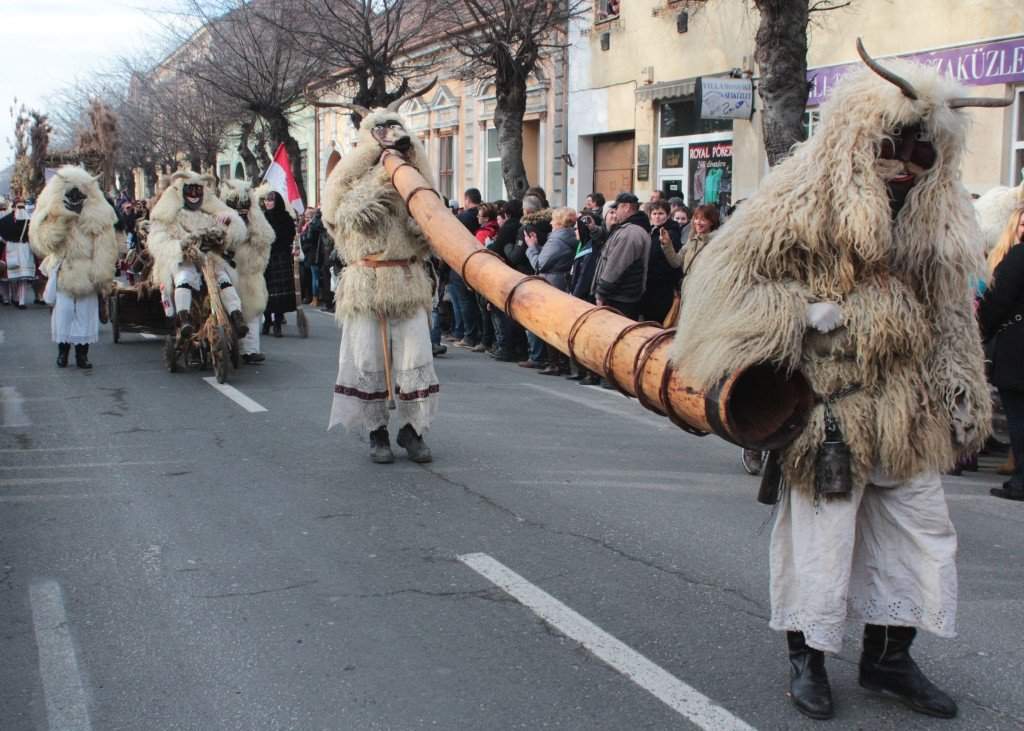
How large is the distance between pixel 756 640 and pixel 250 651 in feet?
6.49

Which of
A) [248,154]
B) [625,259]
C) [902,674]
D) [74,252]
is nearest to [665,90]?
[625,259]

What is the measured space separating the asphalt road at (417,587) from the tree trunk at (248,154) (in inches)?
1045

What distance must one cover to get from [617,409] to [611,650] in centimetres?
580

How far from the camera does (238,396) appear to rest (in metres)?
10.3

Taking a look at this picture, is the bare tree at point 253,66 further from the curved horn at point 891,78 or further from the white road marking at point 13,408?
the curved horn at point 891,78

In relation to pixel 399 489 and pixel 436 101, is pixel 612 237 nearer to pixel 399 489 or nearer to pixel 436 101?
pixel 399 489

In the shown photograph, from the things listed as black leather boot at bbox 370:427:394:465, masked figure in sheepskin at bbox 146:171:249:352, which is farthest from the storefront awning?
black leather boot at bbox 370:427:394:465

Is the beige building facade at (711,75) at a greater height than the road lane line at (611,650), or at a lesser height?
greater

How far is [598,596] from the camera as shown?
4859 mm

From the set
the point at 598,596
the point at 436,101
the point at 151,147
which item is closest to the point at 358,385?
the point at 598,596

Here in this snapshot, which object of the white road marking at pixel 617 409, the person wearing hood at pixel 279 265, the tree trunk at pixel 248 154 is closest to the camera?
→ the white road marking at pixel 617 409

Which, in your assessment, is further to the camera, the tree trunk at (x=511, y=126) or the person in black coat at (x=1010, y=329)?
the tree trunk at (x=511, y=126)

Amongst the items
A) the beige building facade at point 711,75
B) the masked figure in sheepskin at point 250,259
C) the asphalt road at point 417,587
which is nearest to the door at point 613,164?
the beige building facade at point 711,75

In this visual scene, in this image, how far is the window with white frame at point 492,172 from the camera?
28.1 metres
